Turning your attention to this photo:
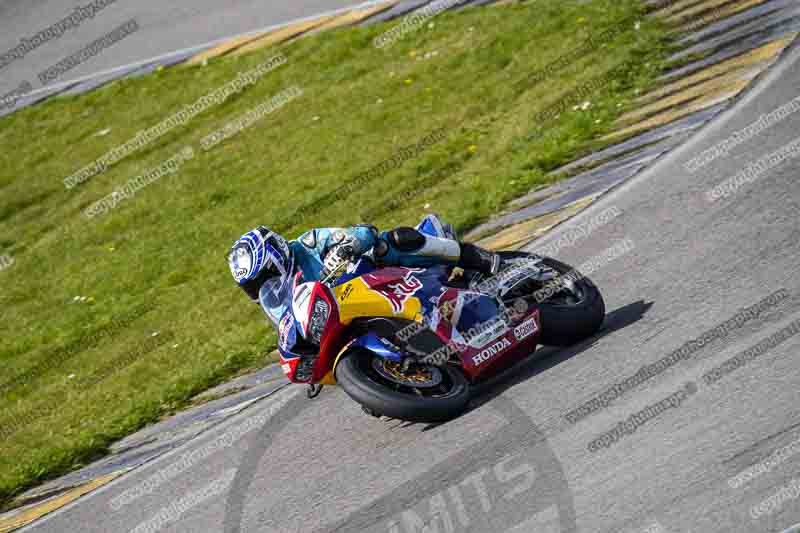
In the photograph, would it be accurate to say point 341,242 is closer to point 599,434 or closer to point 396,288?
point 396,288

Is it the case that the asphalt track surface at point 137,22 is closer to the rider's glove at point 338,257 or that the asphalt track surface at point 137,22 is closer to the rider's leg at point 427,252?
the rider's leg at point 427,252

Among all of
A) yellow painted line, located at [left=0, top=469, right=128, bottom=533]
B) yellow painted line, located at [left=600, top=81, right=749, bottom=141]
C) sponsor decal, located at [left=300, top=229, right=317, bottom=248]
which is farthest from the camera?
yellow painted line, located at [left=600, top=81, right=749, bottom=141]

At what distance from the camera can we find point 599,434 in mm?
5840

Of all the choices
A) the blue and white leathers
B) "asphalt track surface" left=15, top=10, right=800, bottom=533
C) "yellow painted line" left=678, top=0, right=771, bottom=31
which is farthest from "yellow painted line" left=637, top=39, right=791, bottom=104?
the blue and white leathers

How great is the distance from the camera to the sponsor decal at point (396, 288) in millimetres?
6590

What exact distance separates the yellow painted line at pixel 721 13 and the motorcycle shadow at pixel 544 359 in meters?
7.11

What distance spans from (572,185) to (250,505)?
17.7 ft

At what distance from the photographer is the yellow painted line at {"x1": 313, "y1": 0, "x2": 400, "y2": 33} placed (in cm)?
1830

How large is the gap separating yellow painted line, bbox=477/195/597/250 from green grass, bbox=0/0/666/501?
110cm

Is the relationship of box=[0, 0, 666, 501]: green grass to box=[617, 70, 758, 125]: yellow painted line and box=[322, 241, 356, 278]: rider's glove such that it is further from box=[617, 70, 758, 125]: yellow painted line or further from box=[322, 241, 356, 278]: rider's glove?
box=[322, 241, 356, 278]: rider's glove

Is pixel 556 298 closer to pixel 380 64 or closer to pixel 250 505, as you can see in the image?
pixel 250 505

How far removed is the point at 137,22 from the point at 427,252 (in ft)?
51.6

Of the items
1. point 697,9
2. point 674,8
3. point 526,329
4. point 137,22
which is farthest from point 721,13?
point 137,22

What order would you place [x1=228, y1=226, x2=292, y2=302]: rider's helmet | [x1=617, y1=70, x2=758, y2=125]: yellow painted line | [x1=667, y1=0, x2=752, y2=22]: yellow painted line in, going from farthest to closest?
1. [x1=667, y1=0, x2=752, y2=22]: yellow painted line
2. [x1=617, y1=70, x2=758, y2=125]: yellow painted line
3. [x1=228, y1=226, x2=292, y2=302]: rider's helmet
